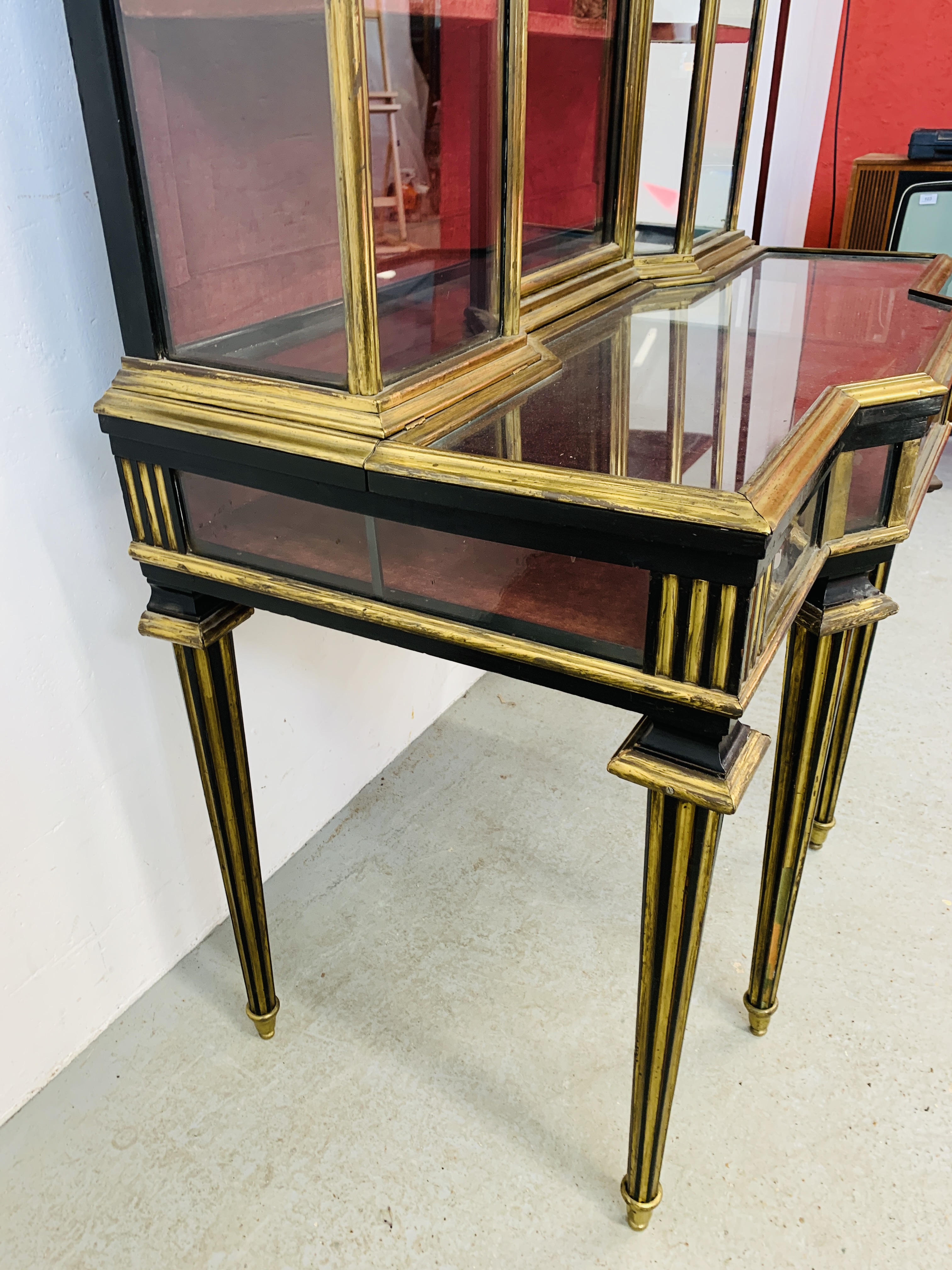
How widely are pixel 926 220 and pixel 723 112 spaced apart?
4.91 ft

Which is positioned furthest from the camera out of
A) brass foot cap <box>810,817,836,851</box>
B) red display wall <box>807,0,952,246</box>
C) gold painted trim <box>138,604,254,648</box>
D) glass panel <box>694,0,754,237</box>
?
red display wall <box>807,0,952,246</box>

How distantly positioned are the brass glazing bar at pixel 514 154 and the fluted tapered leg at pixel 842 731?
2.05ft

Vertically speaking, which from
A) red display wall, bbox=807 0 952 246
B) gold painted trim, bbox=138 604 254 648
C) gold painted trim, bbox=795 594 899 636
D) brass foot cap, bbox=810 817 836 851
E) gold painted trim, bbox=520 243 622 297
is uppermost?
red display wall, bbox=807 0 952 246

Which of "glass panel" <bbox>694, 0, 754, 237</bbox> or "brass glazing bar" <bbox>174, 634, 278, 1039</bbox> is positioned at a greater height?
"glass panel" <bbox>694, 0, 754, 237</bbox>

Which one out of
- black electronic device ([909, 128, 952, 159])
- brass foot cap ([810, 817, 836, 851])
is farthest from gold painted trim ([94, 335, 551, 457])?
black electronic device ([909, 128, 952, 159])

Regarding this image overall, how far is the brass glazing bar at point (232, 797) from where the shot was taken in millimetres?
1021

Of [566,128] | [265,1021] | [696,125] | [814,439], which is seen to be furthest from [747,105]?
[265,1021]

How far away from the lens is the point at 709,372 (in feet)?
3.13

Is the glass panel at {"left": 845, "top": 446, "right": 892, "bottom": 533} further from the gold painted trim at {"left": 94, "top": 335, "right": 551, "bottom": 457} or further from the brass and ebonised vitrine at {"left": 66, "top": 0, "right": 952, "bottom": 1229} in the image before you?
the gold painted trim at {"left": 94, "top": 335, "right": 551, "bottom": 457}

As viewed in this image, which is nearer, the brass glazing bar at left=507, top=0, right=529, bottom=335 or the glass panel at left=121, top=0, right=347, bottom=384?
the glass panel at left=121, top=0, right=347, bottom=384

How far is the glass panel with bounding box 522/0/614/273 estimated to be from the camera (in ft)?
3.52

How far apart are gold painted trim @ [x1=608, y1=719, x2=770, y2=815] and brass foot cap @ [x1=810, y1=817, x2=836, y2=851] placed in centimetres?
86

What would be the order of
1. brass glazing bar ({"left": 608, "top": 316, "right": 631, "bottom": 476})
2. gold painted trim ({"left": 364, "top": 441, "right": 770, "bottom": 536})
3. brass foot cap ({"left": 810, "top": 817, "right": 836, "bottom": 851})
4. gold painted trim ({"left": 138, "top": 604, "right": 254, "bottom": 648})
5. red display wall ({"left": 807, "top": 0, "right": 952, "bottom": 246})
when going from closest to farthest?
gold painted trim ({"left": 364, "top": 441, "right": 770, "bottom": 536})
brass glazing bar ({"left": 608, "top": 316, "right": 631, "bottom": 476})
gold painted trim ({"left": 138, "top": 604, "right": 254, "bottom": 648})
brass foot cap ({"left": 810, "top": 817, "right": 836, "bottom": 851})
red display wall ({"left": 807, "top": 0, "right": 952, "bottom": 246})

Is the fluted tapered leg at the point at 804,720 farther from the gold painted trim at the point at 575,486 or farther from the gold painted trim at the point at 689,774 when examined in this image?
the gold painted trim at the point at 575,486
